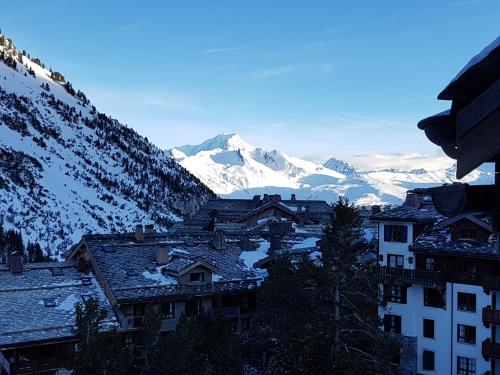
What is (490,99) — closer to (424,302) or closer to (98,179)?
(424,302)

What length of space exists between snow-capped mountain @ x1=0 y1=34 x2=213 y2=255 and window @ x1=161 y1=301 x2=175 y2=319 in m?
65.1

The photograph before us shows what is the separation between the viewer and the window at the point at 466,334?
35.6 meters

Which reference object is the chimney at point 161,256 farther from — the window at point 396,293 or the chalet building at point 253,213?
the chalet building at point 253,213

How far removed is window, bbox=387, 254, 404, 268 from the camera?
129ft

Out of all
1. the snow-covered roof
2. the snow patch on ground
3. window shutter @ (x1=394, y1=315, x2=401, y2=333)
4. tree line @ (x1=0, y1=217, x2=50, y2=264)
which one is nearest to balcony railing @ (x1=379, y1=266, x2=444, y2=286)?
window shutter @ (x1=394, y1=315, x2=401, y2=333)

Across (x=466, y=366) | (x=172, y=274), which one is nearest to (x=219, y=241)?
(x=172, y=274)

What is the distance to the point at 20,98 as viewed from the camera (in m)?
177

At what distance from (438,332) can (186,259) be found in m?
19.6

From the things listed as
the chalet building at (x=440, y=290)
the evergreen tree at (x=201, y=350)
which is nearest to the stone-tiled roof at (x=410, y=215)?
the chalet building at (x=440, y=290)

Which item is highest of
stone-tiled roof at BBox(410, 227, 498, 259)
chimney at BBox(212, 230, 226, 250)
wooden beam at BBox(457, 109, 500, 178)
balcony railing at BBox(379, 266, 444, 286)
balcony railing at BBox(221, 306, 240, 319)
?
wooden beam at BBox(457, 109, 500, 178)

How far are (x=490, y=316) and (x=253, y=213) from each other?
46432mm

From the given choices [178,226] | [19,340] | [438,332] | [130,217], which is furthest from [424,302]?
[130,217]

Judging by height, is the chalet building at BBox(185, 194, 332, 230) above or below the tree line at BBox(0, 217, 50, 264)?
above

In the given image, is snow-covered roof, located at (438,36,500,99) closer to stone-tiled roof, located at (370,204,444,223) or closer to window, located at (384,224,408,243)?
stone-tiled roof, located at (370,204,444,223)
